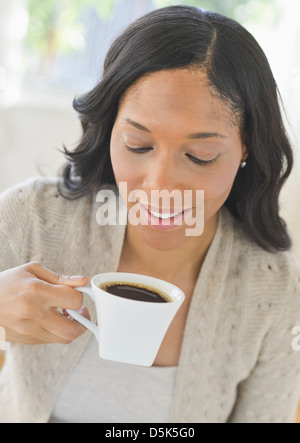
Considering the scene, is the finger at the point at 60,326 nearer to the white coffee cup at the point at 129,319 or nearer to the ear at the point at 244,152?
the white coffee cup at the point at 129,319

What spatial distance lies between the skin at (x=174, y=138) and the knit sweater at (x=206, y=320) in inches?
6.8

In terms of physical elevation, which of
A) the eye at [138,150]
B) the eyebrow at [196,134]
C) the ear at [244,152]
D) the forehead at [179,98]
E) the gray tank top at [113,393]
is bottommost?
the gray tank top at [113,393]

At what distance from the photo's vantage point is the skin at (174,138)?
0.72 meters

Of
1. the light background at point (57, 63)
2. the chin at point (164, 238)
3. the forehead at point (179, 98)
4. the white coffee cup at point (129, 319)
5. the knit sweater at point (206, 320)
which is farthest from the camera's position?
the light background at point (57, 63)

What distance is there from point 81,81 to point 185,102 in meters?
2.07

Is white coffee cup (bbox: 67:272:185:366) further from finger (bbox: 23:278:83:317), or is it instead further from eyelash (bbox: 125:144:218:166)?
eyelash (bbox: 125:144:218:166)

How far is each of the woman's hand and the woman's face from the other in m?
0.18

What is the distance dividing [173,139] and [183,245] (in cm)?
30

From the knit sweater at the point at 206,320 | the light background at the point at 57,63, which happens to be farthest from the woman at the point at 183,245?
the light background at the point at 57,63

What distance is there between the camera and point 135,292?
0.68m

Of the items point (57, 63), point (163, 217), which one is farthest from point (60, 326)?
point (57, 63)

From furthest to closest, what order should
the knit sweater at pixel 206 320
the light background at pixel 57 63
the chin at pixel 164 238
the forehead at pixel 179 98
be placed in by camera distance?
the light background at pixel 57 63
the knit sweater at pixel 206 320
the chin at pixel 164 238
the forehead at pixel 179 98

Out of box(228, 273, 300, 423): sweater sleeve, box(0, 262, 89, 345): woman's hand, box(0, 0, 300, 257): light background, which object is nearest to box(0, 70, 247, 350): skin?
box(0, 262, 89, 345): woman's hand

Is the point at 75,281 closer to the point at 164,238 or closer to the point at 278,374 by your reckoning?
the point at 164,238
